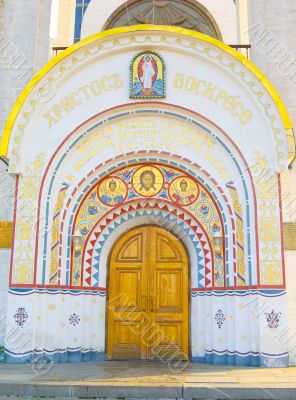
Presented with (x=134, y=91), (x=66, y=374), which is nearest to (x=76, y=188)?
(x=134, y=91)

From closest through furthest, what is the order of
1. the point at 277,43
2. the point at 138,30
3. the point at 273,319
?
the point at 273,319 → the point at 138,30 → the point at 277,43

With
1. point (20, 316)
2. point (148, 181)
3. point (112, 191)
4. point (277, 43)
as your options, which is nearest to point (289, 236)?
point (148, 181)

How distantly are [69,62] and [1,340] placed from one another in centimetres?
496

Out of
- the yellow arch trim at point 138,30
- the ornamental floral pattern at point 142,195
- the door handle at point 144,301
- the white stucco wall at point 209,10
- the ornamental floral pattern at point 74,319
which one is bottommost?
the ornamental floral pattern at point 74,319

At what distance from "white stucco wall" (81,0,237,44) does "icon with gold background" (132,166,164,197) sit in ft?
13.9

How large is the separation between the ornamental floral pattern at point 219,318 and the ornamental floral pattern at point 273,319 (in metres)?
0.75

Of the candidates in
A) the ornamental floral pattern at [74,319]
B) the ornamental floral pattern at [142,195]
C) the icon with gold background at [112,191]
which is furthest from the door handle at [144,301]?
the icon with gold background at [112,191]

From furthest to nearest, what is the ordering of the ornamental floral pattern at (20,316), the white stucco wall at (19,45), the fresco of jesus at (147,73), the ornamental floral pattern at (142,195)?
the white stucco wall at (19,45)
the fresco of jesus at (147,73)
the ornamental floral pattern at (142,195)
the ornamental floral pattern at (20,316)

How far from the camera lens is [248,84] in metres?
8.44

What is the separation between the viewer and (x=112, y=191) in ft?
29.1

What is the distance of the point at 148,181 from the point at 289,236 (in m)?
2.61

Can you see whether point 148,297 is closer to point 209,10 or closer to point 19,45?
point 19,45

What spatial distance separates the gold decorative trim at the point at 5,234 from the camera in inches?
340

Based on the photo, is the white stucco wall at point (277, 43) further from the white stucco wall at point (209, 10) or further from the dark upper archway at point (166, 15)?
the dark upper archway at point (166, 15)
